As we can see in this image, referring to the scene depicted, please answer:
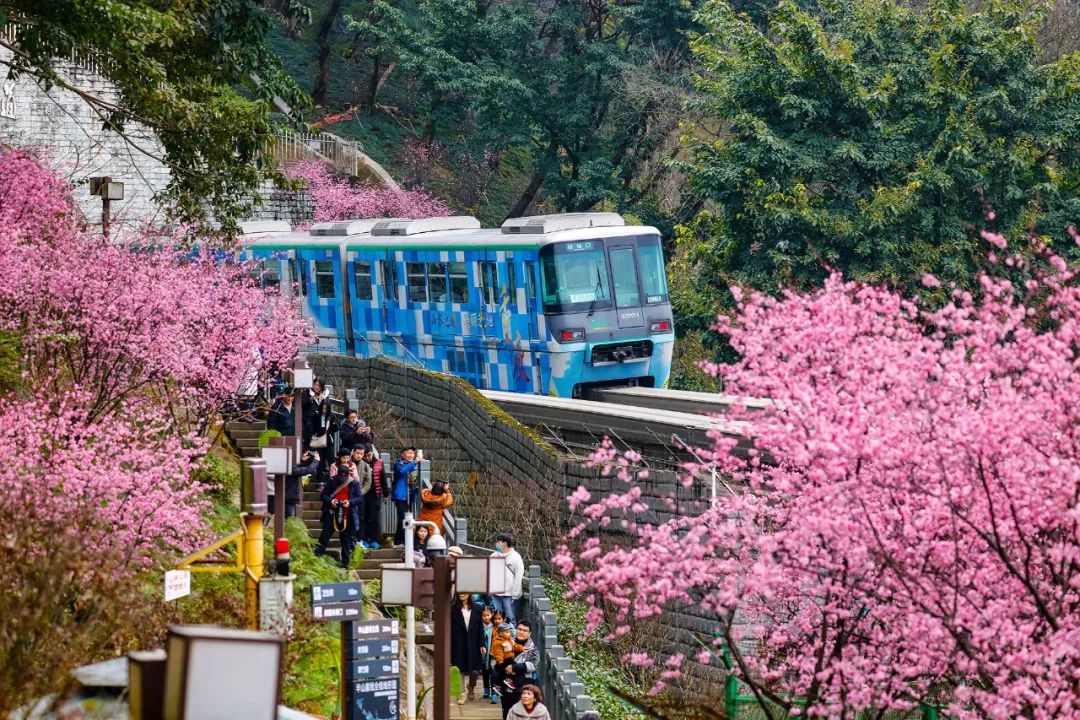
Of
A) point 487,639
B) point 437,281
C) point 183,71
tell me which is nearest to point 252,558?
point 487,639

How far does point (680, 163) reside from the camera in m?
35.6

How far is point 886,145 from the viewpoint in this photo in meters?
34.9

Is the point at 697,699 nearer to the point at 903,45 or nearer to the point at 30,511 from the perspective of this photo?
the point at 30,511

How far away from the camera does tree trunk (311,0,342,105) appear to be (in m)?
60.9

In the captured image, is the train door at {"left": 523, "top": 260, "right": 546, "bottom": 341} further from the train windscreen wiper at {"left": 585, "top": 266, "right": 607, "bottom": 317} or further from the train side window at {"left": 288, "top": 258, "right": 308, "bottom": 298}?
the train side window at {"left": 288, "top": 258, "right": 308, "bottom": 298}

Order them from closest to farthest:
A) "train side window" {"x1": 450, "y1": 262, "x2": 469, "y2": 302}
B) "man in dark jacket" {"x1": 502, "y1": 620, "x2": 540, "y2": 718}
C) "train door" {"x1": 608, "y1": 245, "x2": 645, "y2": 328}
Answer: "man in dark jacket" {"x1": 502, "y1": 620, "x2": 540, "y2": 718} → "train door" {"x1": 608, "y1": 245, "x2": 645, "y2": 328} → "train side window" {"x1": 450, "y1": 262, "x2": 469, "y2": 302}

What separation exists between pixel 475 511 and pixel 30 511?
16433 mm

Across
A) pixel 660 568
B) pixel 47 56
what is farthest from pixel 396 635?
pixel 47 56

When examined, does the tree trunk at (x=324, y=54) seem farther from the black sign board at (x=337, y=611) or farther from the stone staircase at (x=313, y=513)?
the black sign board at (x=337, y=611)

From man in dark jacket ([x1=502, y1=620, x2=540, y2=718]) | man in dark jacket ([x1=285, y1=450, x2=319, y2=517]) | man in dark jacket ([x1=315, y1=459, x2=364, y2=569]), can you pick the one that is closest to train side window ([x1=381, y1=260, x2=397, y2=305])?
man in dark jacket ([x1=285, y1=450, x2=319, y2=517])

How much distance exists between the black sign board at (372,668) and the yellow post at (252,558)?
84 cm

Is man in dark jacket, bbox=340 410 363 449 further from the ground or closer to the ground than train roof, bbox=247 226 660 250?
closer to the ground

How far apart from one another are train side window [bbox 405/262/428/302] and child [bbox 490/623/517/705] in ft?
47.9

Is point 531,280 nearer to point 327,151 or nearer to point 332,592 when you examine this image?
point 332,592
